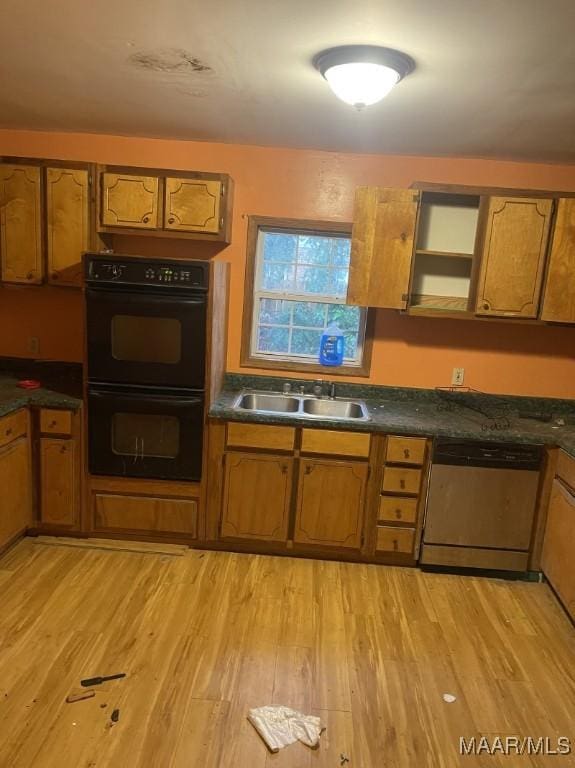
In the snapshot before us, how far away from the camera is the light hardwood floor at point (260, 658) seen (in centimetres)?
189

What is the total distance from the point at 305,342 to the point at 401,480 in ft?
3.58

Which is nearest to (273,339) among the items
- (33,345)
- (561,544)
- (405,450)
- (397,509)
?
(405,450)

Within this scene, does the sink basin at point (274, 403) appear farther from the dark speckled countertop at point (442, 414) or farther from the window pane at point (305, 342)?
the window pane at point (305, 342)

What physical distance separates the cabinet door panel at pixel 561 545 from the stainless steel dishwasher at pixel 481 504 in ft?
0.31

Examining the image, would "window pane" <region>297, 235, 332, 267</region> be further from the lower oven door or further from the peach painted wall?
the lower oven door

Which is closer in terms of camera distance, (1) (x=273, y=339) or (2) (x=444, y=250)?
(2) (x=444, y=250)

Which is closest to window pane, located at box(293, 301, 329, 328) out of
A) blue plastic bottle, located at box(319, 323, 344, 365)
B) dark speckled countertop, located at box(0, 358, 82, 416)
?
blue plastic bottle, located at box(319, 323, 344, 365)

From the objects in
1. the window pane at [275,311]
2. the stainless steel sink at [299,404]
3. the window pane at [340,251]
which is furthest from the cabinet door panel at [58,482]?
the window pane at [340,251]

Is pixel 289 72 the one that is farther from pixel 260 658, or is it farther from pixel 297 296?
pixel 260 658

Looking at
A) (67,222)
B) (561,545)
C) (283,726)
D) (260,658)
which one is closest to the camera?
(283,726)

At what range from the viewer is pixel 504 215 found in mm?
2994

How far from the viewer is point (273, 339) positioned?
358cm

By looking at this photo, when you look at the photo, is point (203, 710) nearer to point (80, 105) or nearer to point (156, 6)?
point (156, 6)

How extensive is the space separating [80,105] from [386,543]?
2.78m
